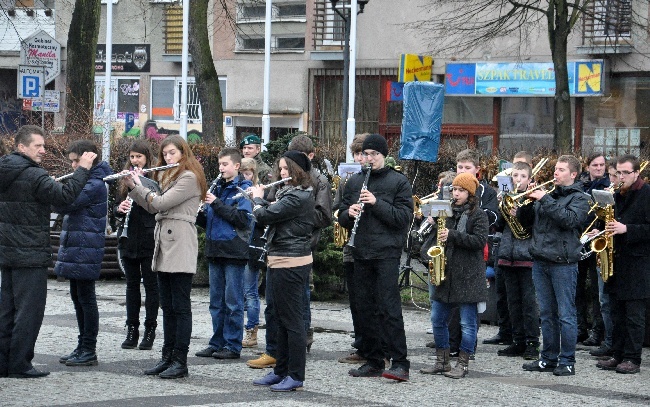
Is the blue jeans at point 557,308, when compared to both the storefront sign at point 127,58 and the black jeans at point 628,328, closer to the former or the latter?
the black jeans at point 628,328

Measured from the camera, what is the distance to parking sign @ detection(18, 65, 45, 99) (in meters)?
20.6

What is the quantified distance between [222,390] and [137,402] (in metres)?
0.89

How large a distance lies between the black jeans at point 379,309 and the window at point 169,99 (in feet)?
93.4

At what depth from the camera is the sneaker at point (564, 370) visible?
11109mm

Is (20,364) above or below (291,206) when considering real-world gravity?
below

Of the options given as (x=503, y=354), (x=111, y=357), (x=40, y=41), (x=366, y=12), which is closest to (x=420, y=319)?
(x=503, y=354)

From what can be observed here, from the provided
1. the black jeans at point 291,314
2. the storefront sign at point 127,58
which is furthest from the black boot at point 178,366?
the storefront sign at point 127,58

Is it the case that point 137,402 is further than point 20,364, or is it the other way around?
point 20,364

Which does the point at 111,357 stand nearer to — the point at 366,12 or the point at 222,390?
the point at 222,390

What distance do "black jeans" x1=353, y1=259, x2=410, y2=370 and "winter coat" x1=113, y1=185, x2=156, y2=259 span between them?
2.07 meters

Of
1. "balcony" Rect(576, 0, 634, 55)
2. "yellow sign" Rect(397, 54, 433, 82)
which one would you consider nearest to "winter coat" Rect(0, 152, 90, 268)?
"balcony" Rect(576, 0, 634, 55)

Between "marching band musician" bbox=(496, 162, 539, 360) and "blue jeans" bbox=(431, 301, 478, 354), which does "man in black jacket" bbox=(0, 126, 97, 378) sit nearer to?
"blue jeans" bbox=(431, 301, 478, 354)

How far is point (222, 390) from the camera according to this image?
31.8 feet

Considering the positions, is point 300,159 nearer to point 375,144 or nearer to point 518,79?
point 375,144
